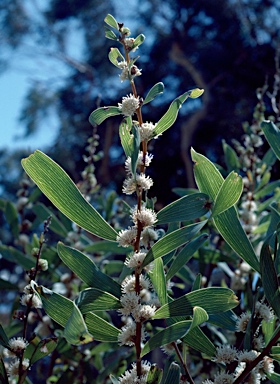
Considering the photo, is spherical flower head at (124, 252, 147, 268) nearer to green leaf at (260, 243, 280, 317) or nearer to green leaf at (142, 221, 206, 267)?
green leaf at (142, 221, 206, 267)

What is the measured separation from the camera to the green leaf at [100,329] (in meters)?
0.52

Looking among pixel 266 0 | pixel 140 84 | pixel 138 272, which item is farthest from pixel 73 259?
pixel 266 0

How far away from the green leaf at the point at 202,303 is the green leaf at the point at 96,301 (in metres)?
0.04

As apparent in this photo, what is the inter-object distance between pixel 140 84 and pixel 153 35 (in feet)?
5.86

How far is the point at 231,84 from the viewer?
5.93 meters

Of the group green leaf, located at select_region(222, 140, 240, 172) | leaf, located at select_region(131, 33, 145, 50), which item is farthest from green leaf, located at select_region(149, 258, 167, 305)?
green leaf, located at select_region(222, 140, 240, 172)

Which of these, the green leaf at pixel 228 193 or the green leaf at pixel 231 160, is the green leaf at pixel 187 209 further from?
the green leaf at pixel 231 160

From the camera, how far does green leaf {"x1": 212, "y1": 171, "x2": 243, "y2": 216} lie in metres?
0.51

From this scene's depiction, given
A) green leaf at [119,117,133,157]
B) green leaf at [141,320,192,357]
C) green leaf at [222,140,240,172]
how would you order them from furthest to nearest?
1. green leaf at [222,140,240,172]
2. green leaf at [119,117,133,157]
3. green leaf at [141,320,192,357]

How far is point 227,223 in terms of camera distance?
571mm

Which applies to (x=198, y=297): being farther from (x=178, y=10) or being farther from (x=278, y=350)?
(x=178, y=10)

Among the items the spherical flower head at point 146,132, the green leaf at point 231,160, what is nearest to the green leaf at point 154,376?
the spherical flower head at point 146,132

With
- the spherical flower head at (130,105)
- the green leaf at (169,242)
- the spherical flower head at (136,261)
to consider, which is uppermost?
the spherical flower head at (130,105)

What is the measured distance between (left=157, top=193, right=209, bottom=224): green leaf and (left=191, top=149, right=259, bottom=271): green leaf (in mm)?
26
